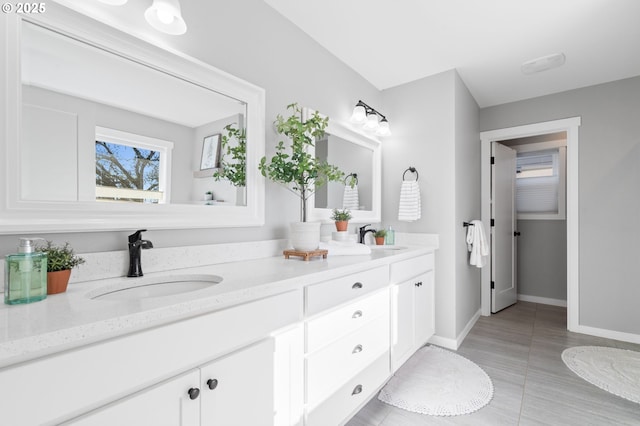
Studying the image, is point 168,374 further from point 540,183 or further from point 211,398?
point 540,183

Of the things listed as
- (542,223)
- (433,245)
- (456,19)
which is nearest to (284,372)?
(433,245)

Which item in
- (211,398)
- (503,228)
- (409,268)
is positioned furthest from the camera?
(503,228)

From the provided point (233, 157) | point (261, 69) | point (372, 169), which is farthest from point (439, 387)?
point (261, 69)

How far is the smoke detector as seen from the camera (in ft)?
8.20

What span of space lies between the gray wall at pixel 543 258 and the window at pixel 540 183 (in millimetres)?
146

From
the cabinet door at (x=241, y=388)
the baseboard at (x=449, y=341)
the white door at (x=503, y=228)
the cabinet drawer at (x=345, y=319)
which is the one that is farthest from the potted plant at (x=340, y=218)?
the white door at (x=503, y=228)

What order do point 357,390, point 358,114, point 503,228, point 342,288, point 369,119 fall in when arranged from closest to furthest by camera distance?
point 342,288, point 357,390, point 358,114, point 369,119, point 503,228

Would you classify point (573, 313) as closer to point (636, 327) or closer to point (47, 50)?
point (636, 327)

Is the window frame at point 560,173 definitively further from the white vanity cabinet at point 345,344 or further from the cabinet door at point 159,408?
the cabinet door at point 159,408

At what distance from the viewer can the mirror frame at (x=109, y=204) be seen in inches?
37.8

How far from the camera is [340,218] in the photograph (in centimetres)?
224

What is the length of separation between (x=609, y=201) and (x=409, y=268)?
2.30 m

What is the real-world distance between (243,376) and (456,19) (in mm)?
2378

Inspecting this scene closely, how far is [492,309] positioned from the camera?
359 centimetres
